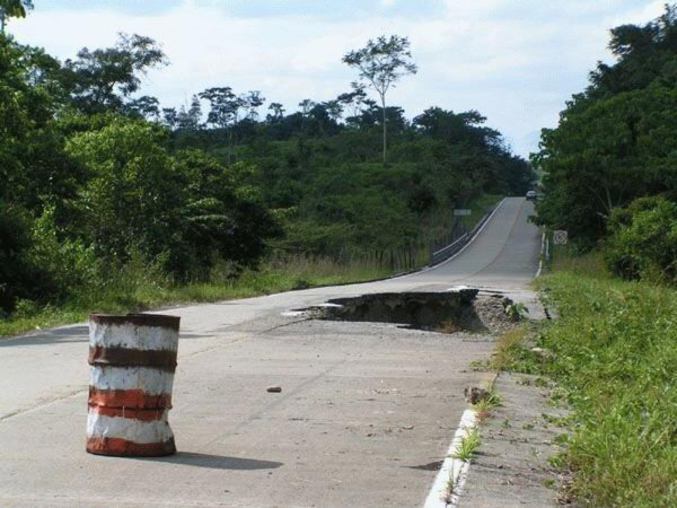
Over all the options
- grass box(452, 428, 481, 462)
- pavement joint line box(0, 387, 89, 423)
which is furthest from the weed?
grass box(452, 428, 481, 462)

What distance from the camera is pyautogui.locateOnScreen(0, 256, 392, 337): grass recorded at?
21.4m

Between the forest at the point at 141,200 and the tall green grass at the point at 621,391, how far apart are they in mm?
8392

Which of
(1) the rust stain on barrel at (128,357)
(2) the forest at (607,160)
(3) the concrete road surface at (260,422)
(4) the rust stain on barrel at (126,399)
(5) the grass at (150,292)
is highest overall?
(2) the forest at (607,160)

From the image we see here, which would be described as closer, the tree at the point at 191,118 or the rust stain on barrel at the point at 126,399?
the rust stain on barrel at the point at 126,399

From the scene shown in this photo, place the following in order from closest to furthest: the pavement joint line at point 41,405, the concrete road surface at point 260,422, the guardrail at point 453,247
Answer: the concrete road surface at point 260,422, the pavement joint line at point 41,405, the guardrail at point 453,247

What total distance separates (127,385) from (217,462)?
821 mm

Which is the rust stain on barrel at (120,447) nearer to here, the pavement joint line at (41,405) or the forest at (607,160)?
the pavement joint line at (41,405)

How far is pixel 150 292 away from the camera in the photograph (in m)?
27.8

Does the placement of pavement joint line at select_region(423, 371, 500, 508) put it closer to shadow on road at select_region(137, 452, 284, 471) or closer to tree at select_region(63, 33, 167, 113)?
shadow on road at select_region(137, 452, 284, 471)

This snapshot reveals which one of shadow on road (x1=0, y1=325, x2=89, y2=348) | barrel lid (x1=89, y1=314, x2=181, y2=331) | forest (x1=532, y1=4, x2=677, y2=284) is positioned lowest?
shadow on road (x1=0, y1=325, x2=89, y2=348)

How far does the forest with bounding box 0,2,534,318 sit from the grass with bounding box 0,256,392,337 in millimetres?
136

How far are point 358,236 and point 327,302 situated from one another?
42.0m

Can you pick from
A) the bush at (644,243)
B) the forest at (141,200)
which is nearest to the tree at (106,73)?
the forest at (141,200)

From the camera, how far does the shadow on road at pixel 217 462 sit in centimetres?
766
